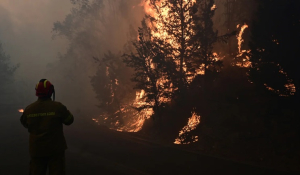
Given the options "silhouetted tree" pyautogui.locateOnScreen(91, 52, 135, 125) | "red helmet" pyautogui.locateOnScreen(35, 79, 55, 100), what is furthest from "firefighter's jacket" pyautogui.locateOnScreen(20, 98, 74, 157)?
"silhouetted tree" pyautogui.locateOnScreen(91, 52, 135, 125)

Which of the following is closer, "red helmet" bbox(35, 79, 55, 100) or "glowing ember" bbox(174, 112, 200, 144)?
"red helmet" bbox(35, 79, 55, 100)

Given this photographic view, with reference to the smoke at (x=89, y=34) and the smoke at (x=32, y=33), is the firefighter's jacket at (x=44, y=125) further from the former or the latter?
the smoke at (x=32, y=33)

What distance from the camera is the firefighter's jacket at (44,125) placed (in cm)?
430

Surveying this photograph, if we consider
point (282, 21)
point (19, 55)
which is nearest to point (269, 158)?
point (282, 21)

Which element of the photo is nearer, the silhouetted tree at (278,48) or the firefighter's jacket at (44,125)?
the firefighter's jacket at (44,125)

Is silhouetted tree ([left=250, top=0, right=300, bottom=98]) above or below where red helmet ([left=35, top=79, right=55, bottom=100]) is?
above

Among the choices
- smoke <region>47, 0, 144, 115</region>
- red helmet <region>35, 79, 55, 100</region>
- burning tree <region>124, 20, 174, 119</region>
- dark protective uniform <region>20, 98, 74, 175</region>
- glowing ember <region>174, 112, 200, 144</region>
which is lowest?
glowing ember <region>174, 112, 200, 144</region>

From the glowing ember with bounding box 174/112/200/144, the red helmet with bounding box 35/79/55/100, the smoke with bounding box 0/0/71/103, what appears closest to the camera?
the red helmet with bounding box 35/79/55/100

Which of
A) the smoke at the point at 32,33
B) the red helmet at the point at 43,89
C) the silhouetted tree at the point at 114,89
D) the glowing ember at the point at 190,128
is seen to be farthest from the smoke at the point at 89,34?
the smoke at the point at 32,33

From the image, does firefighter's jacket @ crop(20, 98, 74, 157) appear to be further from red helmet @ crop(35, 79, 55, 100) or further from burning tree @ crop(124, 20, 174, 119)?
burning tree @ crop(124, 20, 174, 119)

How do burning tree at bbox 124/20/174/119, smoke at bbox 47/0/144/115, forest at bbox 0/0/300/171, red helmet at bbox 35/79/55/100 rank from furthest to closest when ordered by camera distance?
smoke at bbox 47/0/144/115 < burning tree at bbox 124/20/174/119 < forest at bbox 0/0/300/171 < red helmet at bbox 35/79/55/100

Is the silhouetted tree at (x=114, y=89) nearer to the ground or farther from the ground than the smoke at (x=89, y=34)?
nearer to the ground

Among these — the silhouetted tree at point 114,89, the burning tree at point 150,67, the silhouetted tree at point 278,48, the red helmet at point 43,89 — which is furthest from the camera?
the silhouetted tree at point 114,89

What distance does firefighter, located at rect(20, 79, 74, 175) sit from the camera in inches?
170
